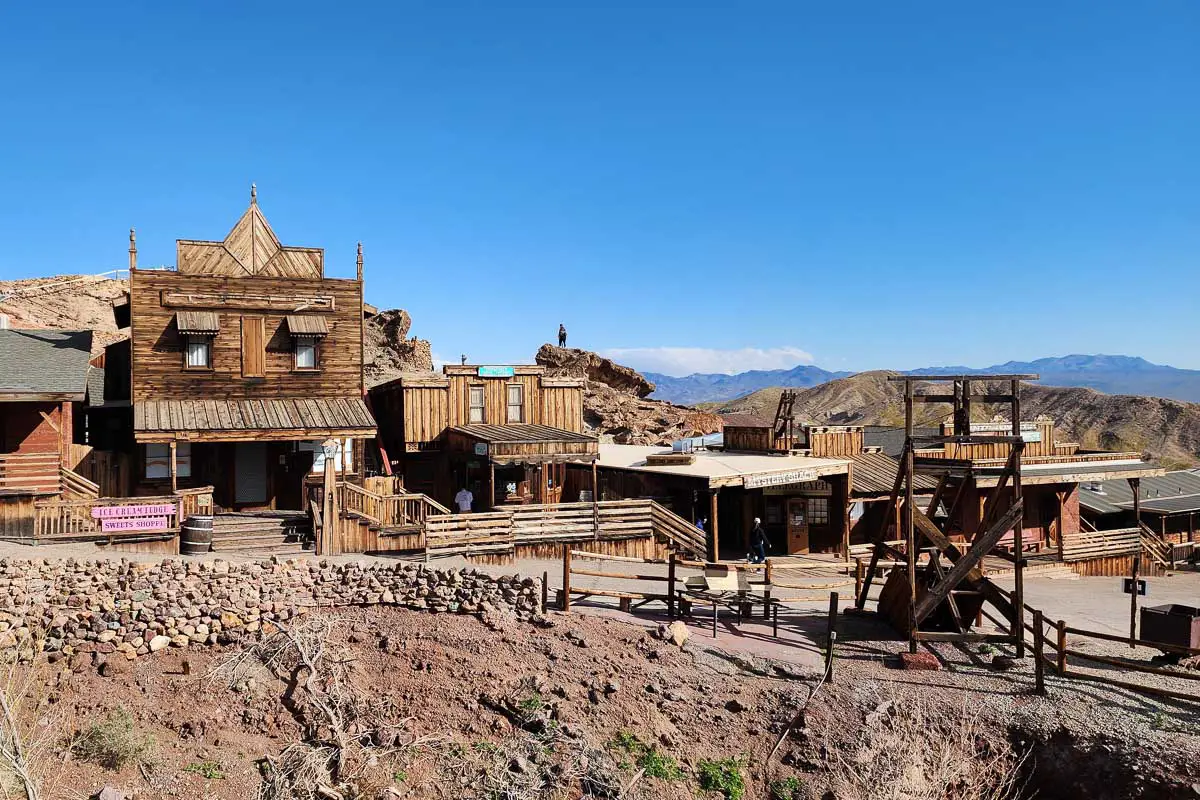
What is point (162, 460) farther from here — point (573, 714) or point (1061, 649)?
point (1061, 649)

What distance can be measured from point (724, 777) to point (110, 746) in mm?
9874

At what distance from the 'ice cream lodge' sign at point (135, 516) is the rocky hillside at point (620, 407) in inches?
889

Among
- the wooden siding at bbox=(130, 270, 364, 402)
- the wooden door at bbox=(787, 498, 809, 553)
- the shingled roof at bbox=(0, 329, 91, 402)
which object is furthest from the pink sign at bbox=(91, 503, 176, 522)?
the wooden door at bbox=(787, 498, 809, 553)

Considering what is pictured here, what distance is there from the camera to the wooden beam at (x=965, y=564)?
16.4m

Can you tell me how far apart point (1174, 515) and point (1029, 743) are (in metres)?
28.3

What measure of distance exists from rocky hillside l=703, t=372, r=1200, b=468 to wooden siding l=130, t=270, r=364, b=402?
5112 centimetres

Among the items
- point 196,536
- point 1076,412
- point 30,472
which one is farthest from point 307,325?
point 1076,412

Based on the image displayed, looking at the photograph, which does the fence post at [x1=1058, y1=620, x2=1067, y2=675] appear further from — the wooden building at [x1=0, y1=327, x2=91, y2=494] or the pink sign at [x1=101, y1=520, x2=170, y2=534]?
the wooden building at [x1=0, y1=327, x2=91, y2=494]

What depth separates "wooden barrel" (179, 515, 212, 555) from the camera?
20844mm

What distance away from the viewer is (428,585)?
1811cm

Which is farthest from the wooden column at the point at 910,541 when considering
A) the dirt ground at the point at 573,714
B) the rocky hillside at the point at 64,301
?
the rocky hillside at the point at 64,301

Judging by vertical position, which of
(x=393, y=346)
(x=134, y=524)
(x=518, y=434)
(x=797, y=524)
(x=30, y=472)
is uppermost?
(x=393, y=346)

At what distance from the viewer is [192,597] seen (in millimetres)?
16234

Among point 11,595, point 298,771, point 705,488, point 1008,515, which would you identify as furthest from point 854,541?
point 11,595
